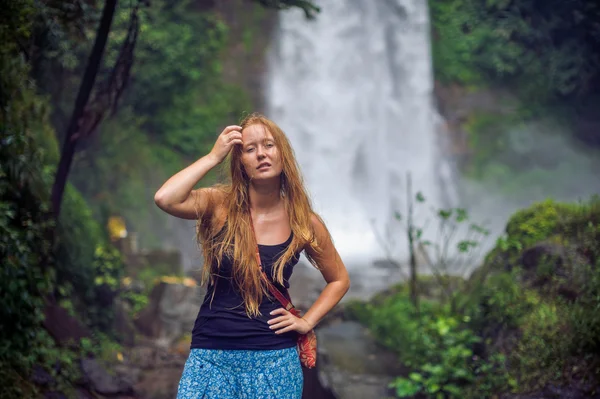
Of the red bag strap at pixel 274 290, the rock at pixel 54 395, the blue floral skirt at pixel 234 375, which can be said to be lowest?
the rock at pixel 54 395

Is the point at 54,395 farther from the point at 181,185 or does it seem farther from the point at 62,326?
the point at 181,185

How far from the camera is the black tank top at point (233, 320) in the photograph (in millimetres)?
2521

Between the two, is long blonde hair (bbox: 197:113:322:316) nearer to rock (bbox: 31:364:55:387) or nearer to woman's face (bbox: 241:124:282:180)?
woman's face (bbox: 241:124:282:180)

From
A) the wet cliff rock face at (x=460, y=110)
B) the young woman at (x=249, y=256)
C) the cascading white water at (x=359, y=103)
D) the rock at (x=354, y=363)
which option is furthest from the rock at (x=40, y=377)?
the wet cliff rock face at (x=460, y=110)

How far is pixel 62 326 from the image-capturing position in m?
5.77

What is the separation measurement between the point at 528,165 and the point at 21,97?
60.8 feet

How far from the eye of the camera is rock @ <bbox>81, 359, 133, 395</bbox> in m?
5.30

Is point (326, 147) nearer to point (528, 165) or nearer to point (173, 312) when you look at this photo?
point (528, 165)

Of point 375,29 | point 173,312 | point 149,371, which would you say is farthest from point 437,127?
point 149,371

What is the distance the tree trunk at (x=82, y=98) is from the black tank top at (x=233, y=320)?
312 centimetres

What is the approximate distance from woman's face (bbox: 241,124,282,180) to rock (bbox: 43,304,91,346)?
3435mm

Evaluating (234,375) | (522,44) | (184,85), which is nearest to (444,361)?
(234,375)

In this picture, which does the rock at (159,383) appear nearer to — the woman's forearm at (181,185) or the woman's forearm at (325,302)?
the woman's forearm at (325,302)

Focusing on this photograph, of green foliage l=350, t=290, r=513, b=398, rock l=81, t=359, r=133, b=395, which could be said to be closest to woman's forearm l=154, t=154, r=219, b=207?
rock l=81, t=359, r=133, b=395
